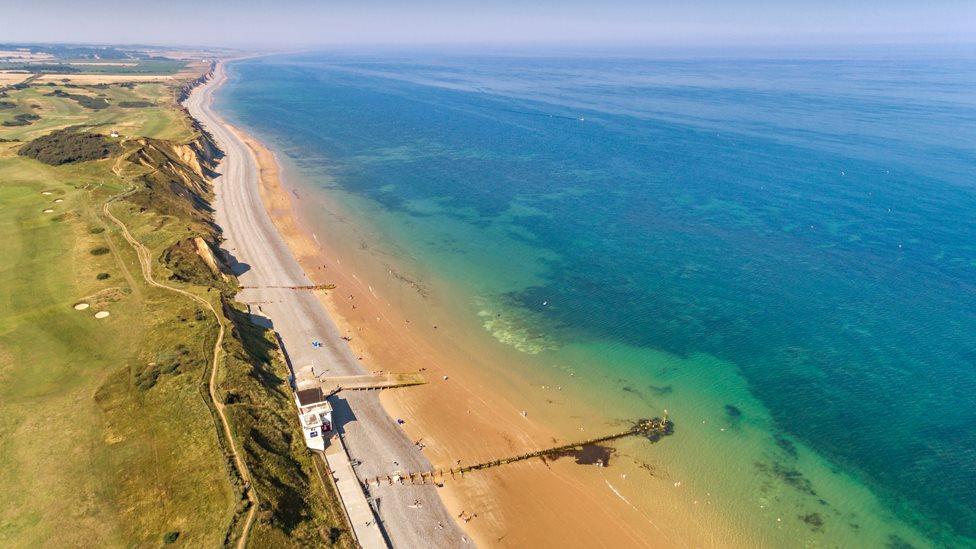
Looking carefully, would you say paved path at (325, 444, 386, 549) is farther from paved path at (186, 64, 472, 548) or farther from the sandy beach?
the sandy beach

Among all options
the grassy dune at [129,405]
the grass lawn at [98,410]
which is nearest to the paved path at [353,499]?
the grassy dune at [129,405]

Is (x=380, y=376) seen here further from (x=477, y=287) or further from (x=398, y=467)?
(x=477, y=287)

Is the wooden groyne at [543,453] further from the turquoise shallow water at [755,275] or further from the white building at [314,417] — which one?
the white building at [314,417]

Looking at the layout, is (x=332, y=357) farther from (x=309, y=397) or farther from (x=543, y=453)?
(x=543, y=453)

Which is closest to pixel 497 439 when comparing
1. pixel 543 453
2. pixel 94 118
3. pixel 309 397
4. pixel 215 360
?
pixel 543 453

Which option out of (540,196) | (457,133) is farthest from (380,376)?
(457,133)
